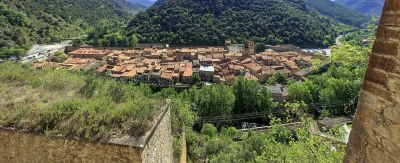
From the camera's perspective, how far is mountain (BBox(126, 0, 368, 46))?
217 ft

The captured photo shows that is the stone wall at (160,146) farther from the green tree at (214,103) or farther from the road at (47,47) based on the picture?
the road at (47,47)

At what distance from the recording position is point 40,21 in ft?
223

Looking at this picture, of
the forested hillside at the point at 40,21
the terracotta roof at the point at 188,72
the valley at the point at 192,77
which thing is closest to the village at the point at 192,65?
the terracotta roof at the point at 188,72

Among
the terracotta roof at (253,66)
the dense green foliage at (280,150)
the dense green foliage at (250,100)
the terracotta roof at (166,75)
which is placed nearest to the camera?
the dense green foliage at (280,150)

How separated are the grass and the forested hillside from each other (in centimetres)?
5102

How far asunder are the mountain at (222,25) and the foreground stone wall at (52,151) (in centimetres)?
5915

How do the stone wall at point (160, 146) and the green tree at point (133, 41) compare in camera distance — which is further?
the green tree at point (133, 41)

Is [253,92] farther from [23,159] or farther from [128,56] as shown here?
[128,56]

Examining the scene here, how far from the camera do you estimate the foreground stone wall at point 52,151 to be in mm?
4875

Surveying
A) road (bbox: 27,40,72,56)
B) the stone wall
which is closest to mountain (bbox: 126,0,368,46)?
road (bbox: 27,40,72,56)

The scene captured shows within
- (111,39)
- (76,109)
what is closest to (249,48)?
(111,39)

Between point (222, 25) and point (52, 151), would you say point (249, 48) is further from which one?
point (52, 151)

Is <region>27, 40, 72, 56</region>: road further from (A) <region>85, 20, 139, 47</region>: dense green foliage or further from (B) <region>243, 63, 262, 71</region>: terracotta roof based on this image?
(B) <region>243, 63, 262, 71</region>: terracotta roof

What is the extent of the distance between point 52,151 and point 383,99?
16.0 ft
